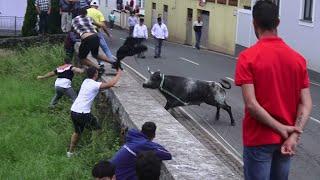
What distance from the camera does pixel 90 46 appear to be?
12031 mm

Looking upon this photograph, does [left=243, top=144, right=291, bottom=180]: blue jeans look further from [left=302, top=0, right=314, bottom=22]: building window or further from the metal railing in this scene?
the metal railing

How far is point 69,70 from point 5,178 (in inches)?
172

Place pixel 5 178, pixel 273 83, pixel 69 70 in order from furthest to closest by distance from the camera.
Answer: pixel 69 70 → pixel 5 178 → pixel 273 83

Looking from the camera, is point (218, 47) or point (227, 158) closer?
point (227, 158)

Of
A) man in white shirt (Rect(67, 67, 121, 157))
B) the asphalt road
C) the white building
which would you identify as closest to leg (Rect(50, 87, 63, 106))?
man in white shirt (Rect(67, 67, 121, 157))

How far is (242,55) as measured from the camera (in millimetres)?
4117

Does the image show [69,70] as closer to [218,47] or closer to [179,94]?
[179,94]

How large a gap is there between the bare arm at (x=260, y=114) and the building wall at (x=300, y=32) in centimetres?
2038

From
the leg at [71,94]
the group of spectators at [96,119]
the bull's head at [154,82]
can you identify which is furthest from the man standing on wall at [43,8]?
the leg at [71,94]

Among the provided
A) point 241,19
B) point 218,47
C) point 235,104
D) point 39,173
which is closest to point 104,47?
point 235,104

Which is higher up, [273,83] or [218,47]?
[273,83]

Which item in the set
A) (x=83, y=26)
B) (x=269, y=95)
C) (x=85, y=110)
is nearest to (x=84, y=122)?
(x=85, y=110)

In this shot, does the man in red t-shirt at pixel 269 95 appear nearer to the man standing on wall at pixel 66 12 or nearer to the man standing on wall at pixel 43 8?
the man standing on wall at pixel 66 12

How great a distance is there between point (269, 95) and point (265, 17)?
1.60 ft
